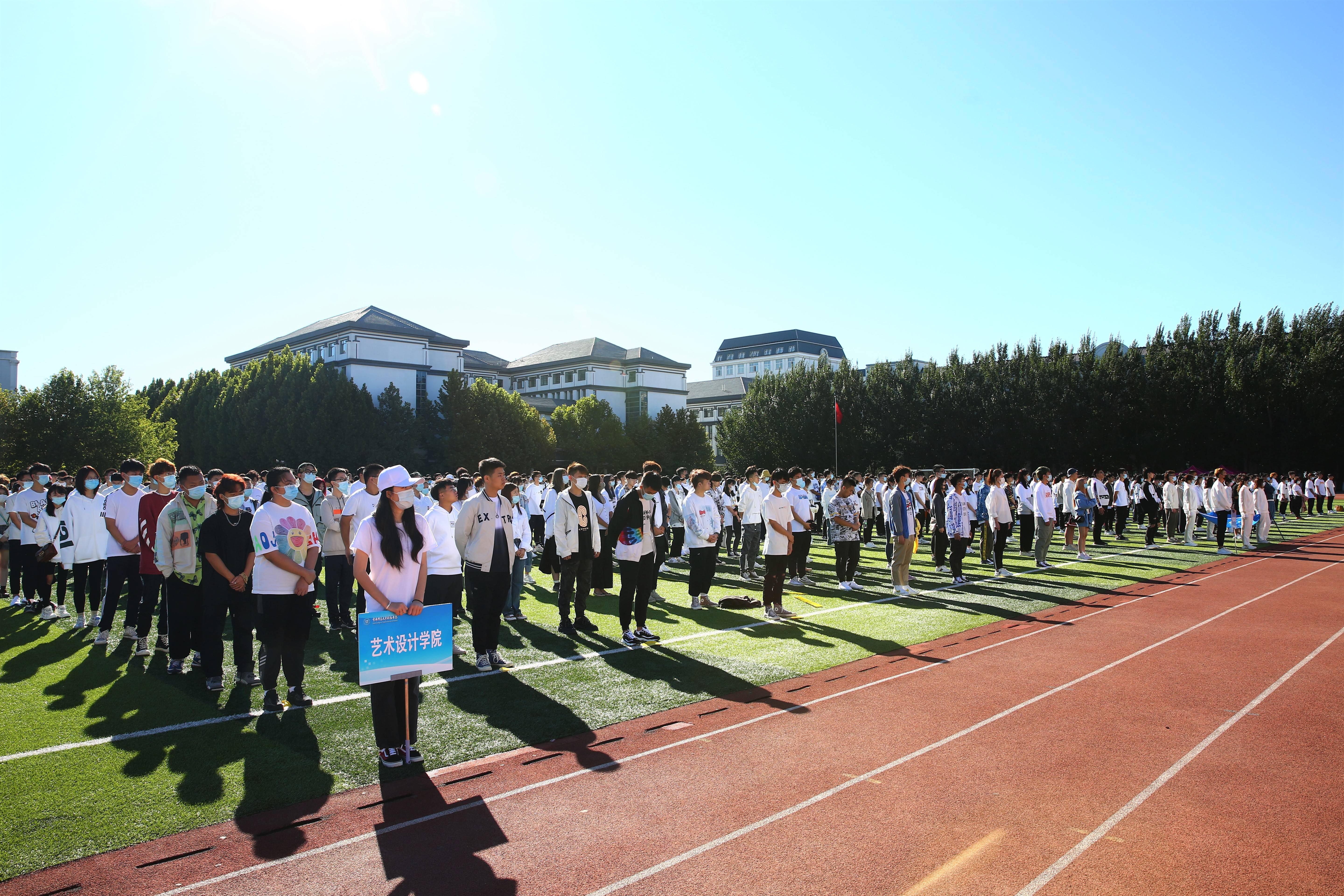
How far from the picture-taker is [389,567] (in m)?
5.61

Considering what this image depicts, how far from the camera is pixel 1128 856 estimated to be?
4.35 metres

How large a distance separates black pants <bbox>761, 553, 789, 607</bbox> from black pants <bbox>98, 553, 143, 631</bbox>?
8020 millimetres

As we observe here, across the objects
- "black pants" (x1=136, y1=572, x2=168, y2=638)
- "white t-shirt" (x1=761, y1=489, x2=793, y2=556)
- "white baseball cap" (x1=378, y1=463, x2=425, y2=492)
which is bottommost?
"black pants" (x1=136, y1=572, x2=168, y2=638)

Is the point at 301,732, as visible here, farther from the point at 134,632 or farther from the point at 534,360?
the point at 534,360

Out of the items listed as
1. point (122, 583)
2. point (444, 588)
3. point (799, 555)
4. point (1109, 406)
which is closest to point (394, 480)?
point (444, 588)

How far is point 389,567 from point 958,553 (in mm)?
12457

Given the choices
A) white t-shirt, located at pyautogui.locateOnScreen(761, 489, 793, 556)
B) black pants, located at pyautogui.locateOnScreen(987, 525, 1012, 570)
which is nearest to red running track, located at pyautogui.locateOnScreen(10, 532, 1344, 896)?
white t-shirt, located at pyautogui.locateOnScreen(761, 489, 793, 556)

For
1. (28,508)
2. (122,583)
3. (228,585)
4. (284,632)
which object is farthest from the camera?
(28,508)

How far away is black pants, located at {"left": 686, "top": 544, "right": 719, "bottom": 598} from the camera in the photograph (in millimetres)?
12359

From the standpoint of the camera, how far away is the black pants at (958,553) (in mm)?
15289

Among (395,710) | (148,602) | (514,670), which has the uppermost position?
(148,602)

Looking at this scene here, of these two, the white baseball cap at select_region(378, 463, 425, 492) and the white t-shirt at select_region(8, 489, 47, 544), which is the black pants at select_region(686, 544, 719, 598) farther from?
the white t-shirt at select_region(8, 489, 47, 544)

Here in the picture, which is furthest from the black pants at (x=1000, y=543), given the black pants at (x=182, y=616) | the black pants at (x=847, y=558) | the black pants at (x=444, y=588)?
the black pants at (x=182, y=616)

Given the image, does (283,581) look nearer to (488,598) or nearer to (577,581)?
(488,598)
